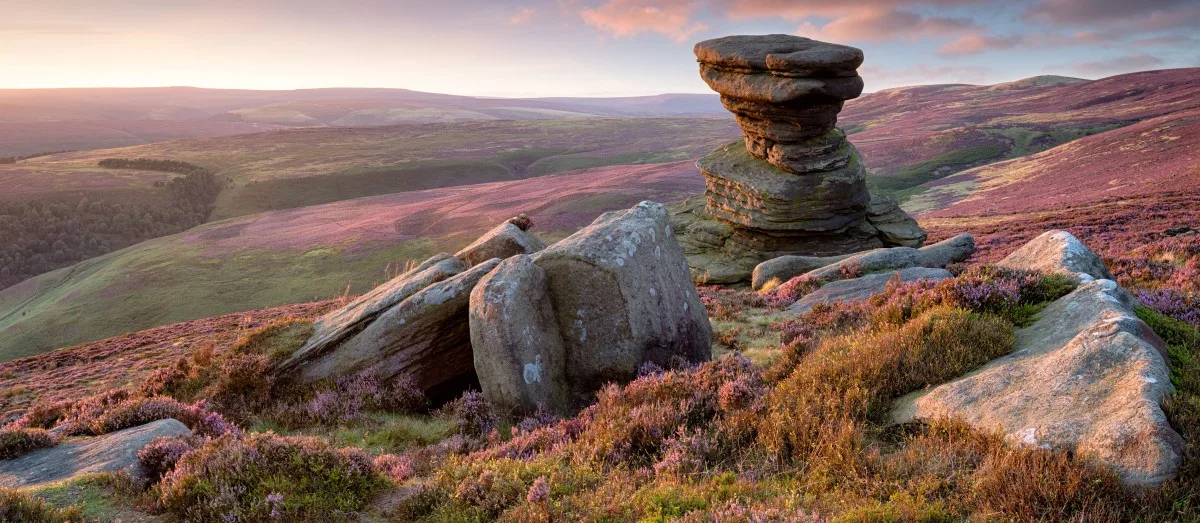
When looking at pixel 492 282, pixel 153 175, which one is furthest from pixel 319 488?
pixel 153 175

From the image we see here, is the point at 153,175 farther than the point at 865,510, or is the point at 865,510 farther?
the point at 153,175

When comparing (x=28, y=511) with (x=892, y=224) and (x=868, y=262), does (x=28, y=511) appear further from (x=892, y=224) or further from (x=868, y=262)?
(x=892, y=224)

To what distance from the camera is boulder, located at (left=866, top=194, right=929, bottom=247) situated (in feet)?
112

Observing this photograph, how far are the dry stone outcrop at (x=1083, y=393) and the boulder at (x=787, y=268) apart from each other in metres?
20.0

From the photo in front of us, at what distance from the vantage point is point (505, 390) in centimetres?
1089

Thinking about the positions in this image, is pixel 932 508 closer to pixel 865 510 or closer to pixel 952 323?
pixel 865 510

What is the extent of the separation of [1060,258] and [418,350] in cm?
1374

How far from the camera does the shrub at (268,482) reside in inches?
249

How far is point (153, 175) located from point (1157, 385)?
466 ft

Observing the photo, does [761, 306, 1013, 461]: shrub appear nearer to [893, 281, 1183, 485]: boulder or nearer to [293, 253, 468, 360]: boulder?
[893, 281, 1183, 485]: boulder

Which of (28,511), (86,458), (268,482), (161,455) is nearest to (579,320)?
(268,482)

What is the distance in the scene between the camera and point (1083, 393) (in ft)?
20.3

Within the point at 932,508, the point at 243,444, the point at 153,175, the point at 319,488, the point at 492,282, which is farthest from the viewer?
the point at 153,175

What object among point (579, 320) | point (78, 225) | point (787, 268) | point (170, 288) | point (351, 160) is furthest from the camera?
point (351, 160)
